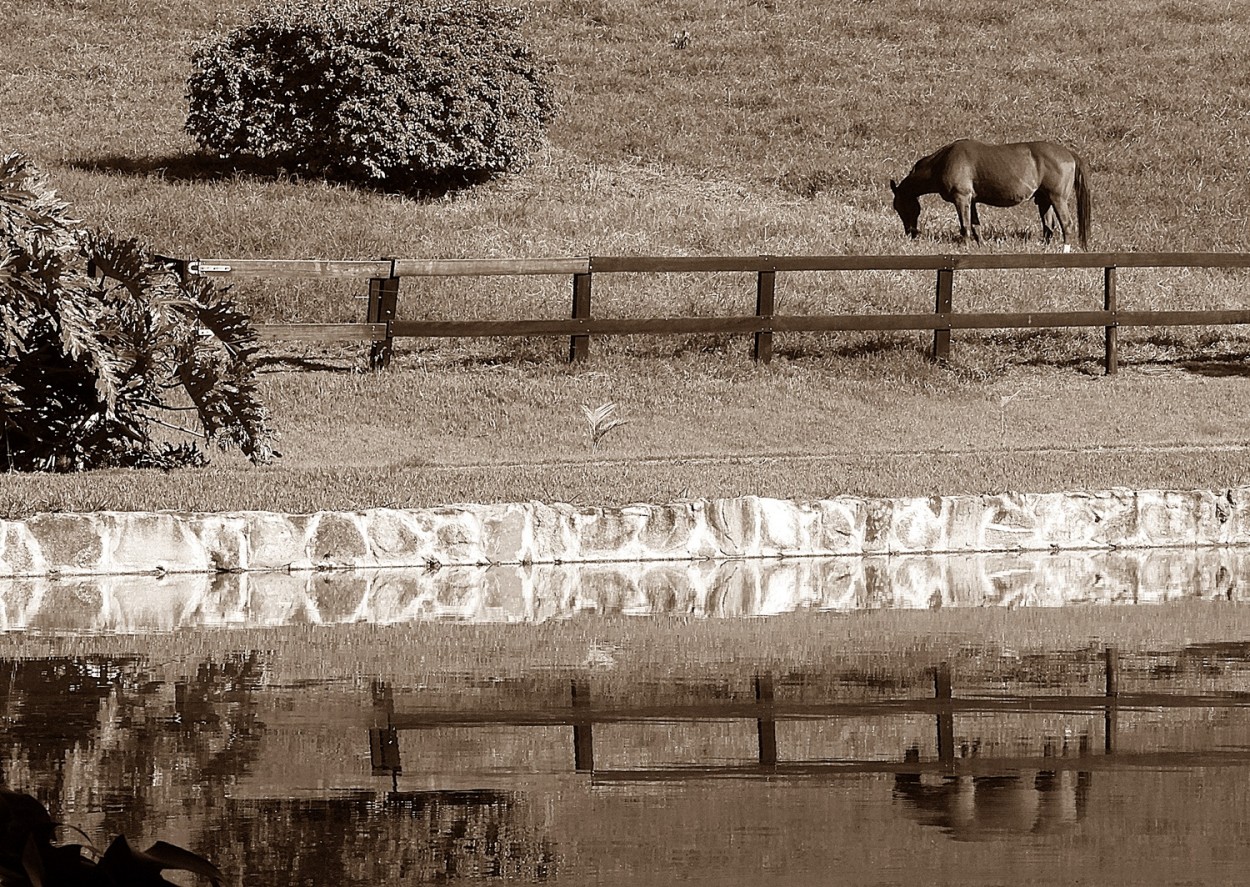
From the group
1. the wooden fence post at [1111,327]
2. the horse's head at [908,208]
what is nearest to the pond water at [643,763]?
the wooden fence post at [1111,327]

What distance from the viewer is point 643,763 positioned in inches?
283

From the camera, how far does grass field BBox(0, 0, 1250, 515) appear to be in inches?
595

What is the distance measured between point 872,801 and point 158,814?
2.22 metres

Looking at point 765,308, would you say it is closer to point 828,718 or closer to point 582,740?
point 828,718

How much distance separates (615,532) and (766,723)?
4.90m

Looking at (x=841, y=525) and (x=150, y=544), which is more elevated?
(x=841, y=525)

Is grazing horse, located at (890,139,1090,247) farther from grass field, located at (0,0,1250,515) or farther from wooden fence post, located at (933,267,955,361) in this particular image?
wooden fence post, located at (933,267,955,361)

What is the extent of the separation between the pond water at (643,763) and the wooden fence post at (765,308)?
9.69 metres

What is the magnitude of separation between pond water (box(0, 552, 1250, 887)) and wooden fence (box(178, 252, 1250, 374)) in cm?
874

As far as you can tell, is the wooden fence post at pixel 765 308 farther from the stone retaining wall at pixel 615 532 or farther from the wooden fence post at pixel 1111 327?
the stone retaining wall at pixel 615 532

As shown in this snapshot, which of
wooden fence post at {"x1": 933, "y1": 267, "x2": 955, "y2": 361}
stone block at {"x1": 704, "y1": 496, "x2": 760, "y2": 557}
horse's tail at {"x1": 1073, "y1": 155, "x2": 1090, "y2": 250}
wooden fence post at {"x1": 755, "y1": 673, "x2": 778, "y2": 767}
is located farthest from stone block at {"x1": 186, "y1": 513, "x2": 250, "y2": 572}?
horse's tail at {"x1": 1073, "y1": 155, "x2": 1090, "y2": 250}

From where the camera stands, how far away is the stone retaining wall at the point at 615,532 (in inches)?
468

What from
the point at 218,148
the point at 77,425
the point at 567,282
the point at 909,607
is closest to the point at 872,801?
the point at 909,607

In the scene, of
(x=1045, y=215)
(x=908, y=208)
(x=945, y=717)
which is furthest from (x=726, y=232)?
(x=945, y=717)
